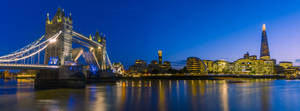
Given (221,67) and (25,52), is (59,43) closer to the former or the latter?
(25,52)

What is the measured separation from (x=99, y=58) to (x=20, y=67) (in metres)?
46.6

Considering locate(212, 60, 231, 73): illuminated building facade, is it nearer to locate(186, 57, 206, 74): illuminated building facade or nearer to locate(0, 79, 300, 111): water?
locate(186, 57, 206, 74): illuminated building facade

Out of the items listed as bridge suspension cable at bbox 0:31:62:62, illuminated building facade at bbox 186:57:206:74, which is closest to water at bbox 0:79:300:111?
bridge suspension cable at bbox 0:31:62:62

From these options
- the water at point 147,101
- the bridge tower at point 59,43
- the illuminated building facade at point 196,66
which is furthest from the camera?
the illuminated building facade at point 196,66

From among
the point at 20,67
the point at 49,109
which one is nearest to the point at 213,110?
the point at 49,109

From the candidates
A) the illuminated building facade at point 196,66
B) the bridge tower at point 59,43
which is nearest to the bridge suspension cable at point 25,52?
the bridge tower at point 59,43

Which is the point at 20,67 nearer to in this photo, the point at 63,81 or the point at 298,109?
the point at 63,81

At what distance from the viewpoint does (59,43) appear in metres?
48.7

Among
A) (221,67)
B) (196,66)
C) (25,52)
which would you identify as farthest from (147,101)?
(221,67)

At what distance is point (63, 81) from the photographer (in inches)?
1731

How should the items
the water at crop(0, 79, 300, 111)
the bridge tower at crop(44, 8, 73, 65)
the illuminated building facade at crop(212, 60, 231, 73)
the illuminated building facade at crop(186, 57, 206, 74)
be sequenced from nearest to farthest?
the water at crop(0, 79, 300, 111) → the bridge tower at crop(44, 8, 73, 65) → the illuminated building facade at crop(186, 57, 206, 74) → the illuminated building facade at crop(212, 60, 231, 73)

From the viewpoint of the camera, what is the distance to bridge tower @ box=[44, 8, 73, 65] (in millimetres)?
47625

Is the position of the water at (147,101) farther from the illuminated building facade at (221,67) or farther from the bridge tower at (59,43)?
the illuminated building facade at (221,67)

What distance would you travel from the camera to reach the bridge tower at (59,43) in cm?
4762
